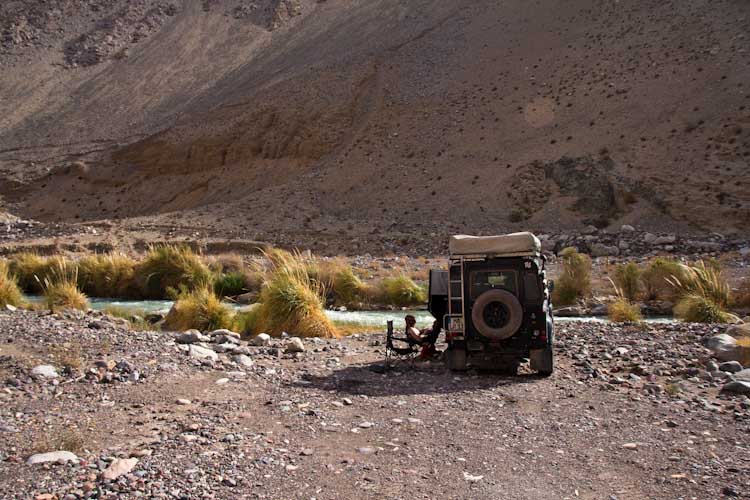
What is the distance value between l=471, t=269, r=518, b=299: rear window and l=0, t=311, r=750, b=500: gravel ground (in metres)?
1.20

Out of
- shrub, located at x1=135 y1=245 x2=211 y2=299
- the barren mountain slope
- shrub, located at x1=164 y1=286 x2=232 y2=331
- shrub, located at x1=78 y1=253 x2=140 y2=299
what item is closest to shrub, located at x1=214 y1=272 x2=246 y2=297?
shrub, located at x1=135 y1=245 x2=211 y2=299

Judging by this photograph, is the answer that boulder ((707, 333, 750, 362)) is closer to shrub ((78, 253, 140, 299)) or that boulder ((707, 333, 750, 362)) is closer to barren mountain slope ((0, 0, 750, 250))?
shrub ((78, 253, 140, 299))

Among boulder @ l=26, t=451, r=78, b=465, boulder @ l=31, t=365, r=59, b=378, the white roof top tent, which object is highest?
the white roof top tent

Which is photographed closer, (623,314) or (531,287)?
(531,287)

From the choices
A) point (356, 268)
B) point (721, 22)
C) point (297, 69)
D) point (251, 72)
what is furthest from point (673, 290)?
point (251, 72)

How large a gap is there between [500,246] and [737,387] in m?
3.38

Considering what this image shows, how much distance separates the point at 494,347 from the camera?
9.12 meters

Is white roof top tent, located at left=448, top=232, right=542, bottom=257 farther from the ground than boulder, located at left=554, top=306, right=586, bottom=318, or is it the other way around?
white roof top tent, located at left=448, top=232, right=542, bottom=257

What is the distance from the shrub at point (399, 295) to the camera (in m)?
21.0

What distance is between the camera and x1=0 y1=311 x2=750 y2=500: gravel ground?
17.0 ft

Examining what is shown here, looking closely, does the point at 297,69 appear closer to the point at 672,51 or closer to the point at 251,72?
the point at 251,72

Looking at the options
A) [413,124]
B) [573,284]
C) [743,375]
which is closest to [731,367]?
[743,375]

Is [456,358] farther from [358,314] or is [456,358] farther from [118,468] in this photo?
[358,314]

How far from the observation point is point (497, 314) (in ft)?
29.8
